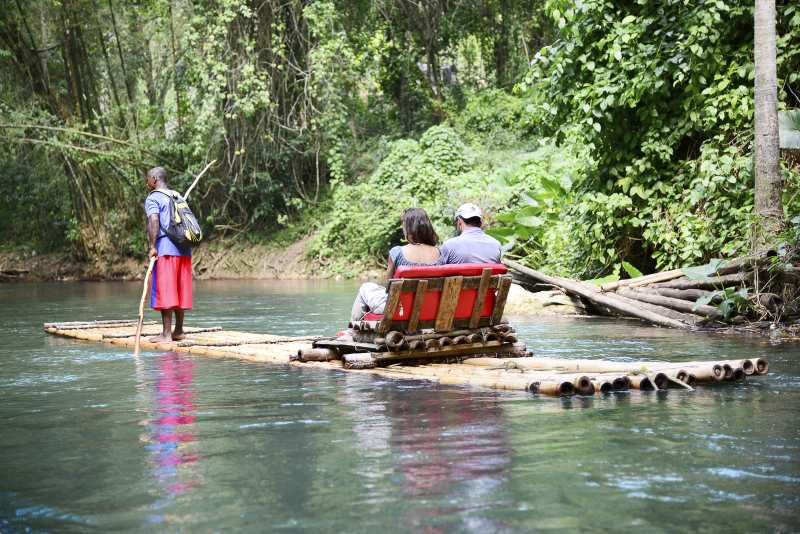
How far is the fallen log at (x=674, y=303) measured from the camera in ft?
44.7

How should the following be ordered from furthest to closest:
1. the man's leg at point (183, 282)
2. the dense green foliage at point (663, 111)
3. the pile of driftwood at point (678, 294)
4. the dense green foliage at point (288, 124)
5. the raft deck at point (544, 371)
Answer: the dense green foliage at point (288, 124) → the dense green foliage at point (663, 111) → the pile of driftwood at point (678, 294) → the man's leg at point (183, 282) → the raft deck at point (544, 371)

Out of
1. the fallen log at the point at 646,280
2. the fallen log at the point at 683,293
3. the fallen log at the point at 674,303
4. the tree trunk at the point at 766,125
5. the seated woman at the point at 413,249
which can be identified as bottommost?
the fallen log at the point at 674,303

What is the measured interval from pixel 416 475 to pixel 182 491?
120 centimetres

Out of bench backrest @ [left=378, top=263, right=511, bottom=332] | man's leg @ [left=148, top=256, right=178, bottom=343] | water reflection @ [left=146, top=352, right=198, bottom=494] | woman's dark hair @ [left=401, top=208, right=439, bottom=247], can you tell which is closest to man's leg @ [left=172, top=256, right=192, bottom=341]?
man's leg @ [left=148, top=256, right=178, bottom=343]

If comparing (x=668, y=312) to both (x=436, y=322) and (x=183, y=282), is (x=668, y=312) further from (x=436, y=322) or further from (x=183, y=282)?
(x=183, y=282)

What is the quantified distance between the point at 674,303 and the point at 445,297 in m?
5.98

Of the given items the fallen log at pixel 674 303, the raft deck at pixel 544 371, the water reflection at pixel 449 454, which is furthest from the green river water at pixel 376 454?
the fallen log at pixel 674 303

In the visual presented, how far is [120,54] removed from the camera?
32688 mm

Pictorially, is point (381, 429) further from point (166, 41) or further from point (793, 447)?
point (166, 41)

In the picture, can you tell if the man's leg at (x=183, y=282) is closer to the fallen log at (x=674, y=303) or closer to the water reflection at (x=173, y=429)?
the water reflection at (x=173, y=429)

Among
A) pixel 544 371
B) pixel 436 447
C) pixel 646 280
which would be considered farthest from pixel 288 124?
pixel 436 447

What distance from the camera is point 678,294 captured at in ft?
47.9

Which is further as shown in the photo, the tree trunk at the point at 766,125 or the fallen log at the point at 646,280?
the fallen log at the point at 646,280

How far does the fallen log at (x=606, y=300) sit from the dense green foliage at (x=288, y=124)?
1420mm
